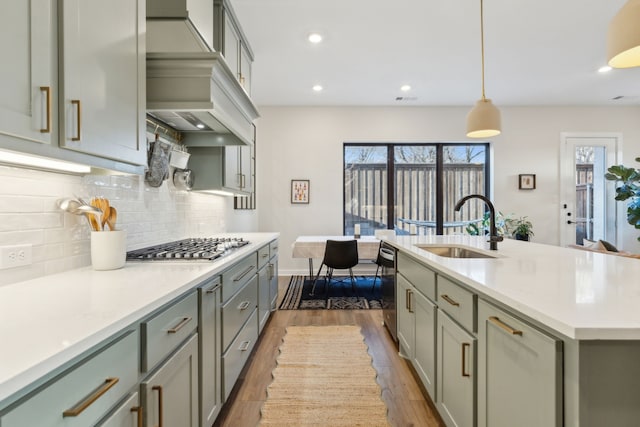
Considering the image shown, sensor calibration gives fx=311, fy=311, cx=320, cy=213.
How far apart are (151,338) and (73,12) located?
111 cm

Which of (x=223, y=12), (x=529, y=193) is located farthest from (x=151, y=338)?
(x=529, y=193)

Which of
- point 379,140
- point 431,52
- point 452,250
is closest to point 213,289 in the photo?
point 452,250

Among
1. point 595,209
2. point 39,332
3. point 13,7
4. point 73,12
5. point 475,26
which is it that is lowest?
point 39,332

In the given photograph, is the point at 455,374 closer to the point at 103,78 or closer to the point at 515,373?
the point at 515,373

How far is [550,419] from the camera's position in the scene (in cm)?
81

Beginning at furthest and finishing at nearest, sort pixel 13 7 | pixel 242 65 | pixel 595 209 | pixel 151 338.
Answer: pixel 595 209 → pixel 242 65 → pixel 151 338 → pixel 13 7

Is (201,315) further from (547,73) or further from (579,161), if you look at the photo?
(579,161)

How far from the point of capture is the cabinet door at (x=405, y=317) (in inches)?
81.8

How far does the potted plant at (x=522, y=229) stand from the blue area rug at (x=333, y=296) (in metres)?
2.41

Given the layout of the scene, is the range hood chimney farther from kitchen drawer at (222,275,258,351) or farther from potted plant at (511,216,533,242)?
potted plant at (511,216,533,242)

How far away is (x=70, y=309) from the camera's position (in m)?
0.88

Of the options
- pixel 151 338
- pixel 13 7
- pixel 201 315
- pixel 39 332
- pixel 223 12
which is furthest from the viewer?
pixel 223 12

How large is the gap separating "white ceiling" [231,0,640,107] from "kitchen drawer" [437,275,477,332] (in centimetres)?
251

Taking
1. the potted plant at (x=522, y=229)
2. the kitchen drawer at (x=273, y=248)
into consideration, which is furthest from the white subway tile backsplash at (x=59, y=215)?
the potted plant at (x=522, y=229)
